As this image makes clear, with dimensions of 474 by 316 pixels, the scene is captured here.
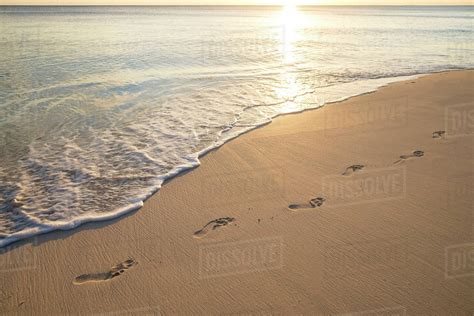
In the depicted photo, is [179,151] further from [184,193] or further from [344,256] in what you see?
[344,256]

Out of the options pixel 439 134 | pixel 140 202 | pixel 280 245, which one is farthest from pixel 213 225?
pixel 439 134

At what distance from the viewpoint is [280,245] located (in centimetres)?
359

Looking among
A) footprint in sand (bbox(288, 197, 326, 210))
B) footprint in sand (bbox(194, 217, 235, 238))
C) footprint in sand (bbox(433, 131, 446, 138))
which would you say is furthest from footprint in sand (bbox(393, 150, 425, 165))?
footprint in sand (bbox(194, 217, 235, 238))

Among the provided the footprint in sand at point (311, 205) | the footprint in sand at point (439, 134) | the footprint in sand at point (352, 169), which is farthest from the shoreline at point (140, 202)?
the footprint in sand at point (439, 134)

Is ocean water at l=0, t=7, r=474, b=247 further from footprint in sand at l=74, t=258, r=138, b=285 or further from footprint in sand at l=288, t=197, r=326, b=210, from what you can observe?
footprint in sand at l=288, t=197, r=326, b=210

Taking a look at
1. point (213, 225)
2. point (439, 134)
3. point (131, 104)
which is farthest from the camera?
point (131, 104)

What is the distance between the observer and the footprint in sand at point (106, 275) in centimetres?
322

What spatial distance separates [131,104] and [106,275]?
5.66 meters

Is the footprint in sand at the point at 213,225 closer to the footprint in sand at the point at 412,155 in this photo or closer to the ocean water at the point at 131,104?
the ocean water at the point at 131,104

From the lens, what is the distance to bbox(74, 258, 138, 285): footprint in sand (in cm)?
322

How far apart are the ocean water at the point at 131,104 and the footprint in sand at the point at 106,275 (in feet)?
3.01

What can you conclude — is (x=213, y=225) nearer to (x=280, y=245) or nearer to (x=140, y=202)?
(x=280, y=245)

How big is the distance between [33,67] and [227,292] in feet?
39.5

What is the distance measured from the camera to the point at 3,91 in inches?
361
